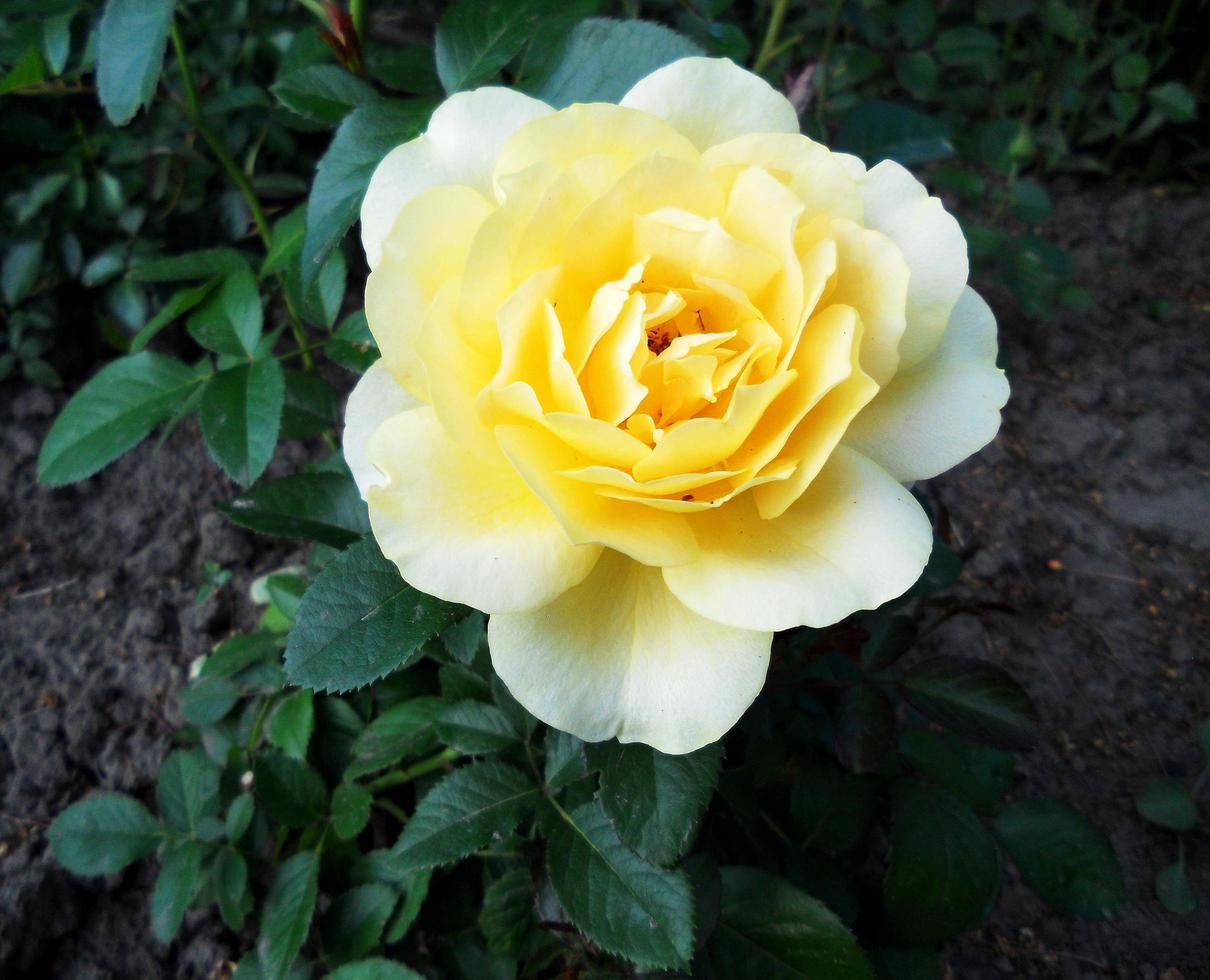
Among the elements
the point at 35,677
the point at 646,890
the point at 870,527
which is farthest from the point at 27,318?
the point at 870,527

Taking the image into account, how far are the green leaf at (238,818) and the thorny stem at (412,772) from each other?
0.13 meters

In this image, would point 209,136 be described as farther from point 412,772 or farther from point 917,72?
point 917,72

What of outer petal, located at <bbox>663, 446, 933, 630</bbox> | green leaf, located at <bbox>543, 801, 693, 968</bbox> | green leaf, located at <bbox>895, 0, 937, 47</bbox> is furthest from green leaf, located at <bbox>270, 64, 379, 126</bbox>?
green leaf, located at <bbox>895, 0, 937, 47</bbox>

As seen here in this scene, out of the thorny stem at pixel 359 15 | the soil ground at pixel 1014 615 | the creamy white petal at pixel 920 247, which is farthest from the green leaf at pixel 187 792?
the creamy white petal at pixel 920 247

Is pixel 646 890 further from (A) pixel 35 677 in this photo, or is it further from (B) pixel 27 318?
(B) pixel 27 318

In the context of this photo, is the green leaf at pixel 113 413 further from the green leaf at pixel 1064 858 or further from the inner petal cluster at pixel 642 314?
the green leaf at pixel 1064 858

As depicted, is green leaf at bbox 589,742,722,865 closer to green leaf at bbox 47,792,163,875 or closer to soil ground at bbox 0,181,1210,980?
soil ground at bbox 0,181,1210,980

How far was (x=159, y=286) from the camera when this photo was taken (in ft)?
5.77

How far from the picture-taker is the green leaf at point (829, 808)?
0.91 metres

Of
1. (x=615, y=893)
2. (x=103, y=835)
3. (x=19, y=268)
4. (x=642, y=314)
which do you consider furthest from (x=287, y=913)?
(x=19, y=268)

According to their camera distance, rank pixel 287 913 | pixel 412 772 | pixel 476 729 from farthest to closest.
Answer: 1. pixel 412 772
2. pixel 287 913
3. pixel 476 729

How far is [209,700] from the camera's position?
1147mm

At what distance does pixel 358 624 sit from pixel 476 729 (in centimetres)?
31

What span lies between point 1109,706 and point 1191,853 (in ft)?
0.77
